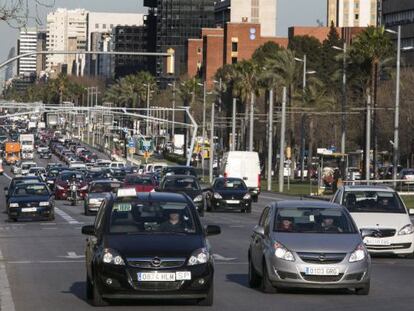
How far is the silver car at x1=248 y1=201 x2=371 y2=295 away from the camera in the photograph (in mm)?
18781

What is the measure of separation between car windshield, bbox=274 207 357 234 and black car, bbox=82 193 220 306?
233 centimetres

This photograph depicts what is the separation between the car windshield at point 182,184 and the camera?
168 feet

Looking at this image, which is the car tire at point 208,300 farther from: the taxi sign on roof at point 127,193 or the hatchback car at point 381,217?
the hatchback car at point 381,217

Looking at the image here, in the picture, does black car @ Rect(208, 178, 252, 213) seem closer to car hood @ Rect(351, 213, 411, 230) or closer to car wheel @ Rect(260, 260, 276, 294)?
car hood @ Rect(351, 213, 411, 230)

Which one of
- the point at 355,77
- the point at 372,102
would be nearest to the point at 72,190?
the point at 372,102

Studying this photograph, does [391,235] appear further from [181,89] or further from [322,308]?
[181,89]

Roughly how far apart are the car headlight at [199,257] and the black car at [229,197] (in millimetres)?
36772

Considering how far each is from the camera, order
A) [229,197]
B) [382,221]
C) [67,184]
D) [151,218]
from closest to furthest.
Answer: [151,218], [382,221], [229,197], [67,184]

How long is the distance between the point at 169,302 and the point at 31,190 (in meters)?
32.2

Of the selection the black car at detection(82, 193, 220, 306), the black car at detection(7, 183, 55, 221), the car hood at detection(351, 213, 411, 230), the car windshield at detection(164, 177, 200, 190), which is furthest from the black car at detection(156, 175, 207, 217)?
the black car at detection(82, 193, 220, 306)

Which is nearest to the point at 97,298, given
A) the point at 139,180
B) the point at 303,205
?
the point at 303,205

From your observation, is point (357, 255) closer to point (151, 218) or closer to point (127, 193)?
point (151, 218)

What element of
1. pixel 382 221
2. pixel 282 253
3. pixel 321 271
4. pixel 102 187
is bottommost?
pixel 102 187

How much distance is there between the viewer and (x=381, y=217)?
27.2m
